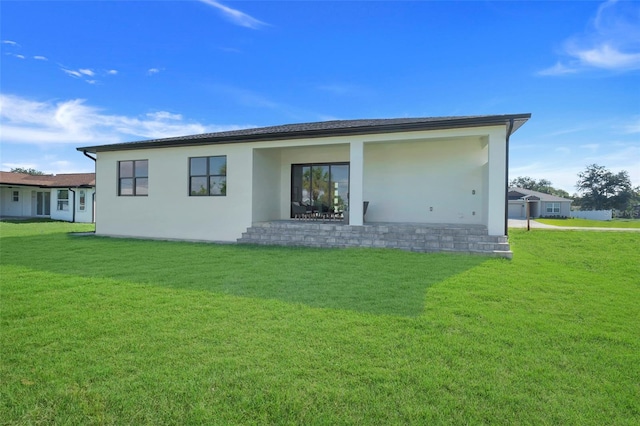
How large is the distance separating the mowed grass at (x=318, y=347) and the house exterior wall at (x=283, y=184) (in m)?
4.82

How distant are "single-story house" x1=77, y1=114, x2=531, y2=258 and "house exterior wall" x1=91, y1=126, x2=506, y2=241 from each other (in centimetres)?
3

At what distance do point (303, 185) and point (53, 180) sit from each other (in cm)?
2448

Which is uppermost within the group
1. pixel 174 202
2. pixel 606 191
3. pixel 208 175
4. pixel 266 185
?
pixel 606 191

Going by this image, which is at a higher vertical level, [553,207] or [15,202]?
[553,207]

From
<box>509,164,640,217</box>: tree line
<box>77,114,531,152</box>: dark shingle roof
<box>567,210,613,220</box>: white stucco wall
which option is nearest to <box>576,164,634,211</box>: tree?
<box>509,164,640,217</box>: tree line

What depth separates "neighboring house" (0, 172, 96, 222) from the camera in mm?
22391

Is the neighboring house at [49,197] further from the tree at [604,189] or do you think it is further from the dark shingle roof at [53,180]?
the tree at [604,189]

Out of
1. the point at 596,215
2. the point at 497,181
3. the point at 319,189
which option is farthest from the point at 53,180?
the point at 596,215

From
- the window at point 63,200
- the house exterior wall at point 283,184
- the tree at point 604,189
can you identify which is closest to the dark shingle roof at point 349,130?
the house exterior wall at point 283,184

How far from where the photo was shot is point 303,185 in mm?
12680

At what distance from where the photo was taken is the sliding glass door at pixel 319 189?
40.2 ft

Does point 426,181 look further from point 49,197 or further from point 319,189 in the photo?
point 49,197

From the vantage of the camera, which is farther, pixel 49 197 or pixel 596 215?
pixel 596 215

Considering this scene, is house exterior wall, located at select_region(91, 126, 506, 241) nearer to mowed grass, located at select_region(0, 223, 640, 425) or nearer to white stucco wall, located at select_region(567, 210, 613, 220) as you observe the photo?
mowed grass, located at select_region(0, 223, 640, 425)
